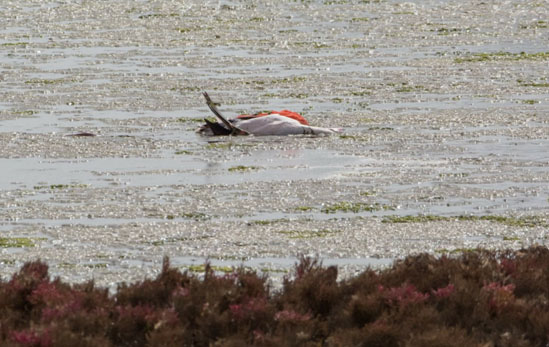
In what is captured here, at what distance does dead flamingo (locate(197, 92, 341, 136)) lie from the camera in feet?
64.4

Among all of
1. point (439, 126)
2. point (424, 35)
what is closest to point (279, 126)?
point (439, 126)

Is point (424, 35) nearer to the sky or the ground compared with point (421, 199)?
nearer to the sky

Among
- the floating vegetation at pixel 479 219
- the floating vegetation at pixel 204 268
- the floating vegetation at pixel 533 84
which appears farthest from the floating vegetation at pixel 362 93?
the floating vegetation at pixel 204 268

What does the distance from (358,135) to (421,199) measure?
192 inches

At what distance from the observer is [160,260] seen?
11.8 metres

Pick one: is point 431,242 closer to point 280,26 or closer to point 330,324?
point 330,324

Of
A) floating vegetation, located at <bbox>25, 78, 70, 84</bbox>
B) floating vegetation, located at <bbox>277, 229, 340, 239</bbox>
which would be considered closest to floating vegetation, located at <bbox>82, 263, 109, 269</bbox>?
floating vegetation, located at <bbox>277, 229, 340, 239</bbox>

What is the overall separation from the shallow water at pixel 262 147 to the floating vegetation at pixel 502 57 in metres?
0.11

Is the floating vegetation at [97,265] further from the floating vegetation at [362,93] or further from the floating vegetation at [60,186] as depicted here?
the floating vegetation at [362,93]

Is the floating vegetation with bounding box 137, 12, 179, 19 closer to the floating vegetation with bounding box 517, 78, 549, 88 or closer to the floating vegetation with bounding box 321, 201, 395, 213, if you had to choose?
the floating vegetation with bounding box 517, 78, 549, 88

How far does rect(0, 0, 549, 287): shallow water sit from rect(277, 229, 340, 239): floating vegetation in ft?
0.09

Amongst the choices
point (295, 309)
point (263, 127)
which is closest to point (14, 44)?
point (263, 127)

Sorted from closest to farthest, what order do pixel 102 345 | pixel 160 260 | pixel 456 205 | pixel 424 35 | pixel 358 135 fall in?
pixel 102 345 → pixel 160 260 → pixel 456 205 → pixel 358 135 → pixel 424 35

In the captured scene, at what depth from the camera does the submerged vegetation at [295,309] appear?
8922 millimetres
